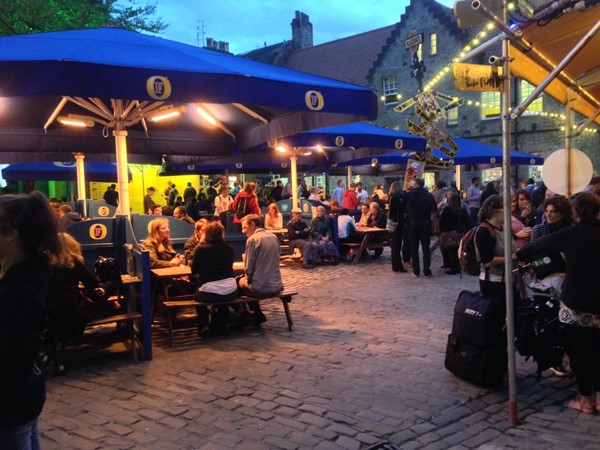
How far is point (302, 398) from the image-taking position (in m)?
4.42

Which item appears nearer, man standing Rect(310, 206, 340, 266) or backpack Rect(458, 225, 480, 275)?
backpack Rect(458, 225, 480, 275)

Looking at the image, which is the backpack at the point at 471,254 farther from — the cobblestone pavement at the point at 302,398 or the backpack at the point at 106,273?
the backpack at the point at 106,273

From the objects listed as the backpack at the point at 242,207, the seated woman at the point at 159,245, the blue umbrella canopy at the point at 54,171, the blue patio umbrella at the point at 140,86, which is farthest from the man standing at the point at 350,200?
the seated woman at the point at 159,245

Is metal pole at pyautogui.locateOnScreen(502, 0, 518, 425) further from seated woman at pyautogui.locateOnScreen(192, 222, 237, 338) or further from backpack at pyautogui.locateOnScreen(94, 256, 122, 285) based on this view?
backpack at pyautogui.locateOnScreen(94, 256, 122, 285)

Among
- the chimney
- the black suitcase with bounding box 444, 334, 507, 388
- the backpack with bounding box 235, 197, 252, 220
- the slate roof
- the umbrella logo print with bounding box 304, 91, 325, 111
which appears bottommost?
the black suitcase with bounding box 444, 334, 507, 388

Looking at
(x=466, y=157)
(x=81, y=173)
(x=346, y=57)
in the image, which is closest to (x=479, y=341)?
(x=81, y=173)

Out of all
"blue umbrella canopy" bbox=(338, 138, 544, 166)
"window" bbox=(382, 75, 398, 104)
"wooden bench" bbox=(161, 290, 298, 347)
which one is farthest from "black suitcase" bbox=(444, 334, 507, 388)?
"window" bbox=(382, 75, 398, 104)

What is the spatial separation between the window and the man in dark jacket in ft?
77.1

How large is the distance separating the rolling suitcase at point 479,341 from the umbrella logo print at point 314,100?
2.33 m

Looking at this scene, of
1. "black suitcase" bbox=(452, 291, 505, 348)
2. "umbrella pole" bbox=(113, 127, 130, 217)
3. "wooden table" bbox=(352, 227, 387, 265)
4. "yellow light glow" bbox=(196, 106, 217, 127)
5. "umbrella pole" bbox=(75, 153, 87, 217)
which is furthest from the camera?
"wooden table" bbox=(352, 227, 387, 265)

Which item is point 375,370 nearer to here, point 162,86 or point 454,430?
point 454,430

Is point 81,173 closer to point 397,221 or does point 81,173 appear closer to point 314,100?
point 397,221

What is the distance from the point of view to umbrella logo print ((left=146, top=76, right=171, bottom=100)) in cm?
462

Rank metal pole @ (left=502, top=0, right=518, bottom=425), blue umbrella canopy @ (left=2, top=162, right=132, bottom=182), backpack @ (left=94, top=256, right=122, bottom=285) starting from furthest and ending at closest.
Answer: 1. blue umbrella canopy @ (left=2, top=162, right=132, bottom=182)
2. backpack @ (left=94, top=256, right=122, bottom=285)
3. metal pole @ (left=502, top=0, right=518, bottom=425)
